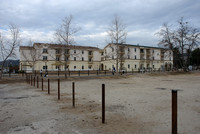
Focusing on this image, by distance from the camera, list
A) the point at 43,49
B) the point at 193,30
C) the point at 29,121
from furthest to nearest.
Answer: the point at 43,49 → the point at 193,30 → the point at 29,121

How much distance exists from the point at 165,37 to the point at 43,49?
39.1m

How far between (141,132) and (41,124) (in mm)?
2750

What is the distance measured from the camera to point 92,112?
5.25 meters

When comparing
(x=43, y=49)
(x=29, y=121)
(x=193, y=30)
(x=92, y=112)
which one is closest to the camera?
(x=29, y=121)

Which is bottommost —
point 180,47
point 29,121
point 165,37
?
point 29,121

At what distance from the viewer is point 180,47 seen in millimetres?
37219

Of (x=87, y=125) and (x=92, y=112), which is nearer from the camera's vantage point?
(x=87, y=125)

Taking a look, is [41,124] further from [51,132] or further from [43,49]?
[43,49]

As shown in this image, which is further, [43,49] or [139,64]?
[139,64]

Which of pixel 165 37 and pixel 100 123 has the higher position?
pixel 165 37

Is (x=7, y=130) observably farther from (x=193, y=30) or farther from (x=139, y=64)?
(x=139, y=64)

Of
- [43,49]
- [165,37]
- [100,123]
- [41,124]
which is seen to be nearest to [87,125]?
[100,123]

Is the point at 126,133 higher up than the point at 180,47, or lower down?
lower down

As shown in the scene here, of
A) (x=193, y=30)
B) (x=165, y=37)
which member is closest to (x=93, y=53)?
(x=165, y=37)
